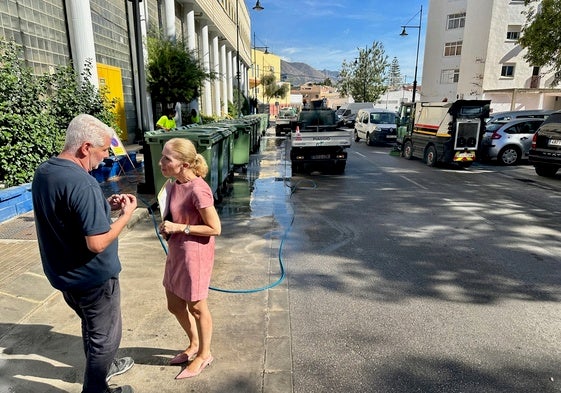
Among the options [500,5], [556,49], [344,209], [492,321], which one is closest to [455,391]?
[492,321]

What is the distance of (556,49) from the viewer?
13.6m

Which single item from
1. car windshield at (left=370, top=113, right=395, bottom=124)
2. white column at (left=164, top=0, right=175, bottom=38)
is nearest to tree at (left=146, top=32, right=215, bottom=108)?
white column at (left=164, top=0, right=175, bottom=38)

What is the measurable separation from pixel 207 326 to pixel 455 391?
1.77m

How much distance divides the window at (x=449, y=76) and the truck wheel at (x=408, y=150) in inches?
1063

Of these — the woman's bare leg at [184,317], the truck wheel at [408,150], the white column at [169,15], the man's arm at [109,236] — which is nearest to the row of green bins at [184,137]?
Answer: the woman's bare leg at [184,317]

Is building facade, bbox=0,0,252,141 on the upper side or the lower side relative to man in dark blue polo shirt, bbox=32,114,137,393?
upper

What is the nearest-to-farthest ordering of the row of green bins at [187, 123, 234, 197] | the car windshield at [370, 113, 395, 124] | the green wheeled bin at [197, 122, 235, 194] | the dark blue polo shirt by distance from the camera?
the dark blue polo shirt
the row of green bins at [187, 123, 234, 197]
the green wheeled bin at [197, 122, 235, 194]
the car windshield at [370, 113, 395, 124]

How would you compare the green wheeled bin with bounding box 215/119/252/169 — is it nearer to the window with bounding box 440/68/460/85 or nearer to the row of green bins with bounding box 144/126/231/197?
the row of green bins with bounding box 144/126/231/197

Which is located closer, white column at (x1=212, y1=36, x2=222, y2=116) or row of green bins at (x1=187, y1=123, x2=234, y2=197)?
row of green bins at (x1=187, y1=123, x2=234, y2=197)

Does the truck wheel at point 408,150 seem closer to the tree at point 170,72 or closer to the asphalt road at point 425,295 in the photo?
the asphalt road at point 425,295

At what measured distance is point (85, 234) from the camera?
6.41 ft

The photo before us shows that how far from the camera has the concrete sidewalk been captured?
105 inches

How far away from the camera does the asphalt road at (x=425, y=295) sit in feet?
9.19

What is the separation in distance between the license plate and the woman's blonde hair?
1181cm
